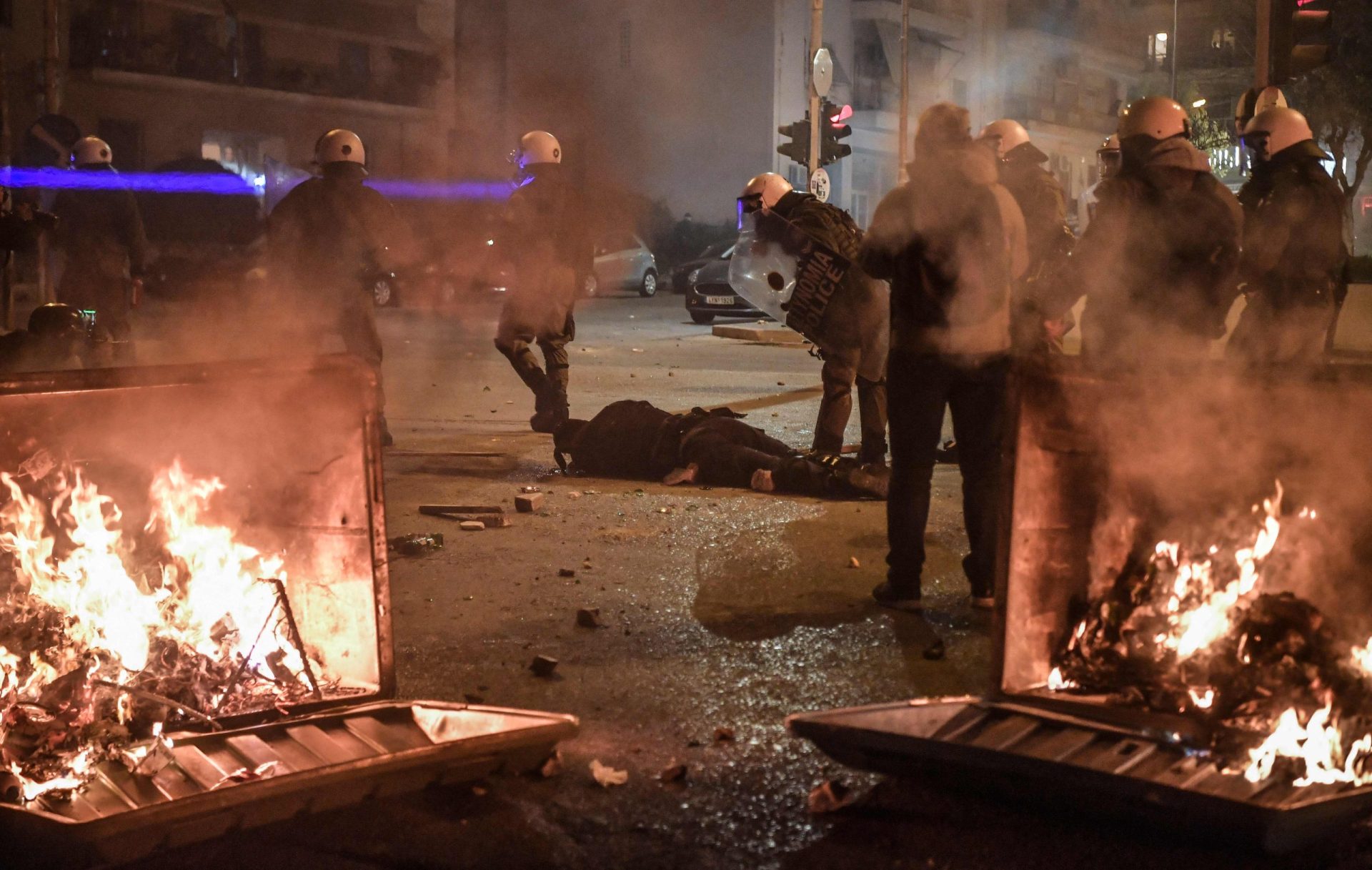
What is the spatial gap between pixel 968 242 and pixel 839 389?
8.98 ft

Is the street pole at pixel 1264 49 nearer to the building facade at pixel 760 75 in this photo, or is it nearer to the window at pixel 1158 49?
the building facade at pixel 760 75

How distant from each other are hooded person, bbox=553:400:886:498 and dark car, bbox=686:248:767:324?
14089mm

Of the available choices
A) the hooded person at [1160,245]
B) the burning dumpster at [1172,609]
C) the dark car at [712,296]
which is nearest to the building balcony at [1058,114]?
the dark car at [712,296]

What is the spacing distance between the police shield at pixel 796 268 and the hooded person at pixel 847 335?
0.03 metres

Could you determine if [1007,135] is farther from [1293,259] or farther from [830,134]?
[830,134]

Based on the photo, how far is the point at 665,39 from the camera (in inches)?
1208

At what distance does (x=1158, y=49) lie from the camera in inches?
1630

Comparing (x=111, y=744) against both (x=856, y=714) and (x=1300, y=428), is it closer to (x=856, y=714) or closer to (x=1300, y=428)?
(x=856, y=714)

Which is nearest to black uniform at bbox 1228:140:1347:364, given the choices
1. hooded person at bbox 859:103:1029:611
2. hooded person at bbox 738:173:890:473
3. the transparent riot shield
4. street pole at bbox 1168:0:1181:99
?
hooded person at bbox 859:103:1029:611

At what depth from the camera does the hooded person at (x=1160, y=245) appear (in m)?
5.36

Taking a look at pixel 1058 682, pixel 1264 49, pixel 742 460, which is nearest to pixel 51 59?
pixel 742 460

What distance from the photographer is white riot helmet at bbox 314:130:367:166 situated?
8609mm

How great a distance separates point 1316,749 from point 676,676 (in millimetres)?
1913

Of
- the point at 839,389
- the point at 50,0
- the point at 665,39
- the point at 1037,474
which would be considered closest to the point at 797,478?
the point at 839,389
